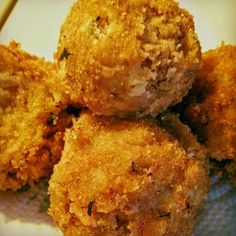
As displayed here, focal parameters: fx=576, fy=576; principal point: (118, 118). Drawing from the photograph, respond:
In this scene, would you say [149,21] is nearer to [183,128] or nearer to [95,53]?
[95,53]

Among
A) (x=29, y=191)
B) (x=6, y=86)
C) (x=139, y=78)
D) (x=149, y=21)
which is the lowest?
(x=29, y=191)

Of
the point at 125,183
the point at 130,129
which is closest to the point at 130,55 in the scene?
the point at 130,129

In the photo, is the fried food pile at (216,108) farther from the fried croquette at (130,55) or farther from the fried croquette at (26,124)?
the fried croquette at (26,124)

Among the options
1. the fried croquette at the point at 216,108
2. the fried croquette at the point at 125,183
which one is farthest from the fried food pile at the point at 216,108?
the fried croquette at the point at 125,183

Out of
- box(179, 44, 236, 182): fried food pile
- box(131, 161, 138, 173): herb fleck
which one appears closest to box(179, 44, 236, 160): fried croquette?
box(179, 44, 236, 182): fried food pile

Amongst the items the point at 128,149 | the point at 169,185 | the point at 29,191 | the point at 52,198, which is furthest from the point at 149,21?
the point at 29,191

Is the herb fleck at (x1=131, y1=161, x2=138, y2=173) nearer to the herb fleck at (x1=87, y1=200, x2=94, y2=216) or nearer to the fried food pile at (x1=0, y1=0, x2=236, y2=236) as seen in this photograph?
the fried food pile at (x1=0, y1=0, x2=236, y2=236)
